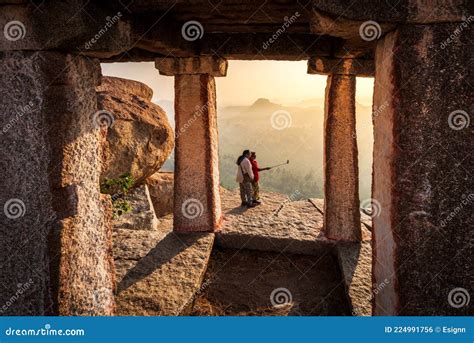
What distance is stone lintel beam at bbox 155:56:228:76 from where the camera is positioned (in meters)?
6.62

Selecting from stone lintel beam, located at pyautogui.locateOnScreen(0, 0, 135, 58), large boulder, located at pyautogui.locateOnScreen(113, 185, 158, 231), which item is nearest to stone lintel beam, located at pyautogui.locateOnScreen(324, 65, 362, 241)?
large boulder, located at pyautogui.locateOnScreen(113, 185, 158, 231)

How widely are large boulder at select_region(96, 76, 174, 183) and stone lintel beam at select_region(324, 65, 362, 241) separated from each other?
4656 mm

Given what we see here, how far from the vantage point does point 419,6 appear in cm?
286

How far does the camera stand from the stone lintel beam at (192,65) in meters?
6.62

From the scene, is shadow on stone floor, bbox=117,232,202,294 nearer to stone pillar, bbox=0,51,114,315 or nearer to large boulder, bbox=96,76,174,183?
stone pillar, bbox=0,51,114,315

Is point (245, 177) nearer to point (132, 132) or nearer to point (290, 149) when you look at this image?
point (132, 132)

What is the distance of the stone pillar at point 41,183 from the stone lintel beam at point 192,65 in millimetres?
3341

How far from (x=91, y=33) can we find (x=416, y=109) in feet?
8.79

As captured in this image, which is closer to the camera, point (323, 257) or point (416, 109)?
point (416, 109)

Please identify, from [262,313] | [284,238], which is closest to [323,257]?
[284,238]

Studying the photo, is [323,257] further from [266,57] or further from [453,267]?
[453,267]

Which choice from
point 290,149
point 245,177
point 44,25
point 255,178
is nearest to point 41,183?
point 44,25

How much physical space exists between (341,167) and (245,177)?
240 cm

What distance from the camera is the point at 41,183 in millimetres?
3344
